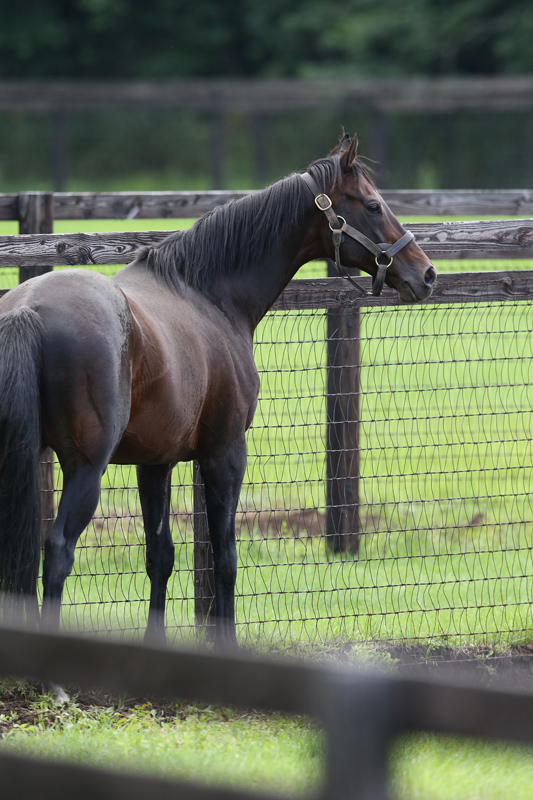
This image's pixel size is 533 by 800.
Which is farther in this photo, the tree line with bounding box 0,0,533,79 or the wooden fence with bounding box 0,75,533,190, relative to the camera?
the tree line with bounding box 0,0,533,79

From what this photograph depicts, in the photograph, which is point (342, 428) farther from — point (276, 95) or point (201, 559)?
point (276, 95)

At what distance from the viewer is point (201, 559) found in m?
4.39

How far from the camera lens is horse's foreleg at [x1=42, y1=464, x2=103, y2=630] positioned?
3.11 metres

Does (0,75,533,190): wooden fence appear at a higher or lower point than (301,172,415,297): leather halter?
higher

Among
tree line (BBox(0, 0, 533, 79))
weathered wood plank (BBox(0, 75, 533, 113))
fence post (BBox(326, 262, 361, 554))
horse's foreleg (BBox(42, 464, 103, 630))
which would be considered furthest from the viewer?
tree line (BBox(0, 0, 533, 79))

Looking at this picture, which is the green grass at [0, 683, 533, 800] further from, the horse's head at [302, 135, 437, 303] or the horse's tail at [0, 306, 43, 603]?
the horse's head at [302, 135, 437, 303]

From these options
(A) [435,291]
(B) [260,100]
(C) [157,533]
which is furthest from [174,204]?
(B) [260,100]

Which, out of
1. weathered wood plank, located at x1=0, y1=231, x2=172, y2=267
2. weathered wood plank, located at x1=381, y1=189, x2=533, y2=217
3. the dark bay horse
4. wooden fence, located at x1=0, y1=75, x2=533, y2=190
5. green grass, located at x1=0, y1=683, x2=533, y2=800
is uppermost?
wooden fence, located at x1=0, y1=75, x2=533, y2=190

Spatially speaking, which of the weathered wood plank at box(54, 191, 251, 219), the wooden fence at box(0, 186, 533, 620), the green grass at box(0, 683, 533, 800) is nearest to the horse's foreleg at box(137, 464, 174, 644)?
the wooden fence at box(0, 186, 533, 620)

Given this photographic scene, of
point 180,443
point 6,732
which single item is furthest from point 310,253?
point 6,732

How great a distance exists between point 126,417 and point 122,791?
1983mm

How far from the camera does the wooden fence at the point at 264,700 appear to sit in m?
1.21

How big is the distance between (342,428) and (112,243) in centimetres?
179

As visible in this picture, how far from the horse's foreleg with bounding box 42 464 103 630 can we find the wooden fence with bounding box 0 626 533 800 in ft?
5.45
